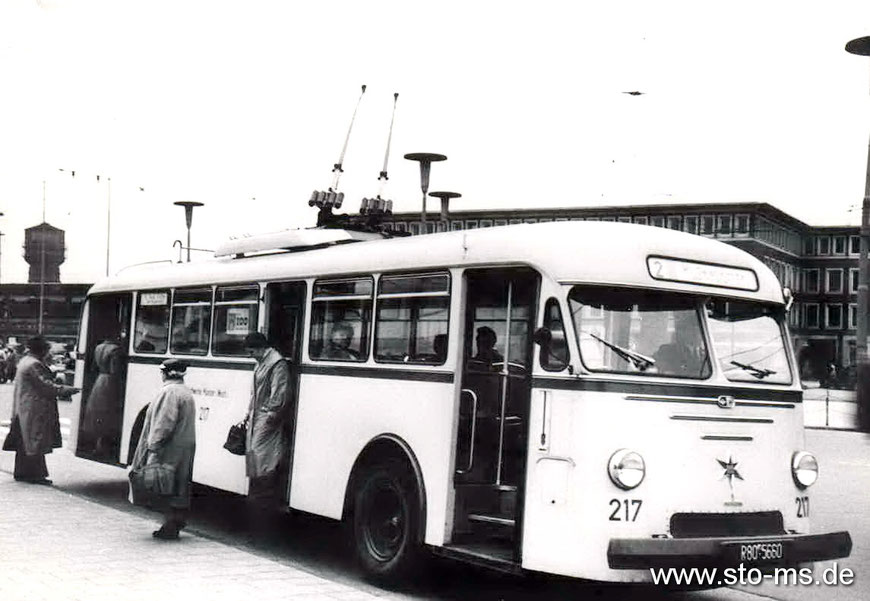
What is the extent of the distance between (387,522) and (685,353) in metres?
2.75

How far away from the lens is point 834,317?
105 meters

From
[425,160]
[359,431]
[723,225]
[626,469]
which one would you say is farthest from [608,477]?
[723,225]

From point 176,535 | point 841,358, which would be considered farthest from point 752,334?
point 841,358

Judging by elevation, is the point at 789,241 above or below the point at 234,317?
above

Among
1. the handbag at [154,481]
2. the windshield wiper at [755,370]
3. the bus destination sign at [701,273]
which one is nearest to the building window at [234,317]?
the handbag at [154,481]

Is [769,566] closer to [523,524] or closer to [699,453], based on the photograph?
[699,453]

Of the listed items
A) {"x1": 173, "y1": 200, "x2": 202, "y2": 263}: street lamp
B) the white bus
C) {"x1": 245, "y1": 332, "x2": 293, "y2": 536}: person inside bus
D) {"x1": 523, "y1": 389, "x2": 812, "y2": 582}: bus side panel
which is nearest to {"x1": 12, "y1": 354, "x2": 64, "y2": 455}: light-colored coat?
{"x1": 245, "y1": 332, "x2": 293, "y2": 536}: person inside bus

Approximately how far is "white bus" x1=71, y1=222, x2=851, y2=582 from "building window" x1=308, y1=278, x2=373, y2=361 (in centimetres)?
2

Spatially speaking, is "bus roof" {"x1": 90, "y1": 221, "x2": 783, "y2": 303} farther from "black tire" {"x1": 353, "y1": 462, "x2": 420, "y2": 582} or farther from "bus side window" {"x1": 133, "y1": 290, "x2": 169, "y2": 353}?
"bus side window" {"x1": 133, "y1": 290, "x2": 169, "y2": 353}

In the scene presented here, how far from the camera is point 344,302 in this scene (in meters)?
9.84

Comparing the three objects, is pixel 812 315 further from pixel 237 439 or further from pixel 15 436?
pixel 237 439

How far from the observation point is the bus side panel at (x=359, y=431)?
27.5 ft

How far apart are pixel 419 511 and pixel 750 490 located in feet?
7.79

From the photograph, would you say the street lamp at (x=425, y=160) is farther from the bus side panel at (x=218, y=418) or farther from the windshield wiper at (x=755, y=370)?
the windshield wiper at (x=755, y=370)
